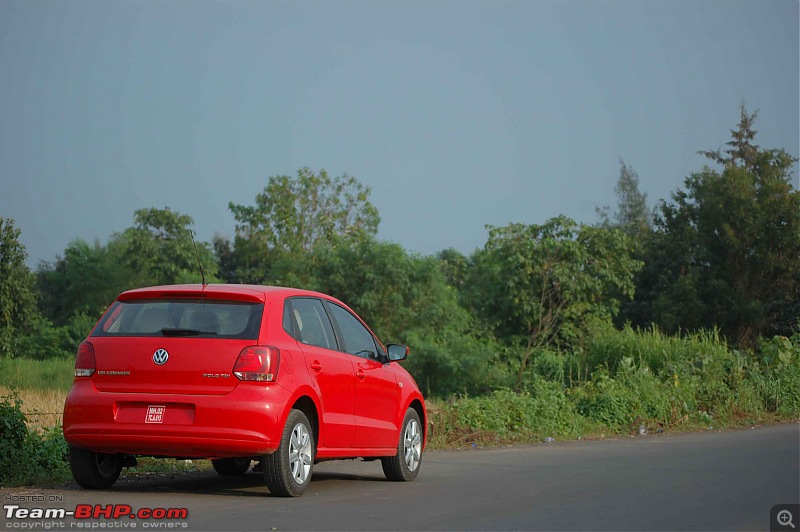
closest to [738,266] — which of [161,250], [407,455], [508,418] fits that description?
[161,250]

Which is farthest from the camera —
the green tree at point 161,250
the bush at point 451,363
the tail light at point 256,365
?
the green tree at point 161,250

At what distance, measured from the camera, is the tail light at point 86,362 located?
889 cm

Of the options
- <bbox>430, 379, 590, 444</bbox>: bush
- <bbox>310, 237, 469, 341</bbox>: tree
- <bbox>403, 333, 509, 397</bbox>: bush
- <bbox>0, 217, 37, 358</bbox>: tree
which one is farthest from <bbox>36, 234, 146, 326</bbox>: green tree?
<bbox>430, 379, 590, 444</bbox>: bush

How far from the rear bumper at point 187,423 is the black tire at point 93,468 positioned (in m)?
0.39

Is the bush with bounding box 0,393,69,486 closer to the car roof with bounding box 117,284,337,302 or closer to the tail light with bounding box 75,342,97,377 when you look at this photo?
the tail light with bounding box 75,342,97,377

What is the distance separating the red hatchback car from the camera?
8555 mm

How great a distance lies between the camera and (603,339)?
25281mm

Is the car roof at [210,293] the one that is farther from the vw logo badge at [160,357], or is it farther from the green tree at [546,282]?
the green tree at [546,282]

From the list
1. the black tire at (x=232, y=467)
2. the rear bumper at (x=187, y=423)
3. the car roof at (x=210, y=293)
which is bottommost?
the black tire at (x=232, y=467)

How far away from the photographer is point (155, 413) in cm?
864

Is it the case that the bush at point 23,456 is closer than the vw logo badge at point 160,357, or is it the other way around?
the vw logo badge at point 160,357

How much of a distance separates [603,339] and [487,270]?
16.9m

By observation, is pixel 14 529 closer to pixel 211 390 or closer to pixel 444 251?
pixel 211 390

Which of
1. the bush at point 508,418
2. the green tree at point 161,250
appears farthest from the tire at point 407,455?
the green tree at point 161,250
